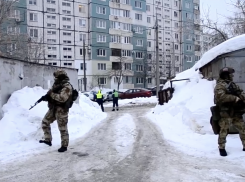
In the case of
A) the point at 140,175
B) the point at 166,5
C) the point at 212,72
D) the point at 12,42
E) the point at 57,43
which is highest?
the point at 166,5

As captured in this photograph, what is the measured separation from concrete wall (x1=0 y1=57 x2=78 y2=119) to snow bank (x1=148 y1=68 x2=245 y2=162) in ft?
16.3

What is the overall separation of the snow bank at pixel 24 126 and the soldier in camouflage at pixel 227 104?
376 cm

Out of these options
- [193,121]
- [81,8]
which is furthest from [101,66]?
[193,121]

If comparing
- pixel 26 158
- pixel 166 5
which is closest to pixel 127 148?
pixel 26 158

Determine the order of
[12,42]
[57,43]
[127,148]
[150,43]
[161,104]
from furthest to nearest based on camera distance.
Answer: [150,43], [57,43], [12,42], [161,104], [127,148]

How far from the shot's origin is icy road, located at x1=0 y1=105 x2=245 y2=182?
4441 millimetres

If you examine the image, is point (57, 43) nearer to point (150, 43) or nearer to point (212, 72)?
point (150, 43)

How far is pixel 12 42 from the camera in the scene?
26.7 meters

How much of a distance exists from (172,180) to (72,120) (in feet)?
21.1

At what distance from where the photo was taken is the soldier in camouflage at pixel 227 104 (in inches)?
221

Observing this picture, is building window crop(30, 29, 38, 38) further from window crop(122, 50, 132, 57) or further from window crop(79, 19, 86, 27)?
→ window crop(122, 50, 132, 57)

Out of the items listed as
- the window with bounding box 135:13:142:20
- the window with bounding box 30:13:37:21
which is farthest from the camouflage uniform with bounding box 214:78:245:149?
the window with bounding box 135:13:142:20

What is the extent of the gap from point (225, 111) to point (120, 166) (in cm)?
243

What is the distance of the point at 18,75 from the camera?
955 cm
